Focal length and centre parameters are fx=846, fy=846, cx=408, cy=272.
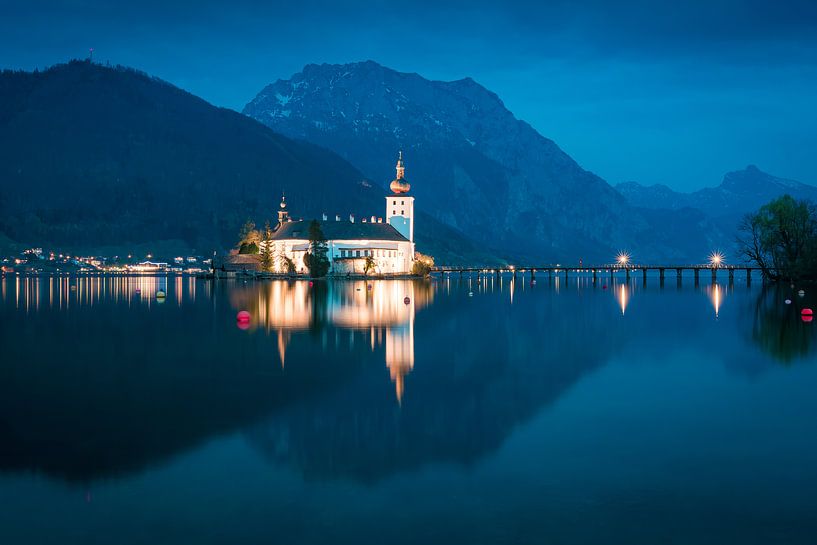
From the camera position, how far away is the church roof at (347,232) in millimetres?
184875

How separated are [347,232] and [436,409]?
6266 inches

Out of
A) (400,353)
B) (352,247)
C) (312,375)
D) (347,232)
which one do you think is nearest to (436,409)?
(312,375)

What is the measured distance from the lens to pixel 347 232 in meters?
186

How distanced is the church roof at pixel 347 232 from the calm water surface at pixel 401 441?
13438cm

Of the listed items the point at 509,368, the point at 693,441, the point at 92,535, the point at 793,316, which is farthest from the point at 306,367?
the point at 793,316

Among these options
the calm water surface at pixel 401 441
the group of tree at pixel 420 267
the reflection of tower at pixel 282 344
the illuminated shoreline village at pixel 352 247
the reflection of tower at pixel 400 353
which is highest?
the illuminated shoreline village at pixel 352 247

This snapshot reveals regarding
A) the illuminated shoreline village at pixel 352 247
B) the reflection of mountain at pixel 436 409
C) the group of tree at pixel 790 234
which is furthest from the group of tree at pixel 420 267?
the reflection of mountain at pixel 436 409

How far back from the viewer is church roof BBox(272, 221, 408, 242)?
18488cm

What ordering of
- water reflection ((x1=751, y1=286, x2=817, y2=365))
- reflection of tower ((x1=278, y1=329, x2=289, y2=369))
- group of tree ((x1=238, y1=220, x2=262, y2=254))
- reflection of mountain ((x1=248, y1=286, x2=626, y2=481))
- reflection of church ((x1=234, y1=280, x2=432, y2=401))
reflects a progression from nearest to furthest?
reflection of mountain ((x1=248, y1=286, x2=626, y2=481)), reflection of tower ((x1=278, y1=329, x2=289, y2=369)), reflection of church ((x1=234, y1=280, x2=432, y2=401)), water reflection ((x1=751, y1=286, x2=817, y2=365)), group of tree ((x1=238, y1=220, x2=262, y2=254))

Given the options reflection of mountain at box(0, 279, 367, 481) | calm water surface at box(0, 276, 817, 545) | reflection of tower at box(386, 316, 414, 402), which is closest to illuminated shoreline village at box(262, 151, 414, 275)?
reflection of tower at box(386, 316, 414, 402)

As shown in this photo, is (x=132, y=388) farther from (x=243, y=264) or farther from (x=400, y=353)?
(x=243, y=264)

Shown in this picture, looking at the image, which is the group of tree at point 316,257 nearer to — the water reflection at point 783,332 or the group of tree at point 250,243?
the group of tree at point 250,243

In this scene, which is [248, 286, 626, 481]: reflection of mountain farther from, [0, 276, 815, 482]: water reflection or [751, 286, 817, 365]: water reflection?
[751, 286, 817, 365]: water reflection

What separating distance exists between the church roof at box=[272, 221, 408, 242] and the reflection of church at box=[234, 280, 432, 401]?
287 ft
